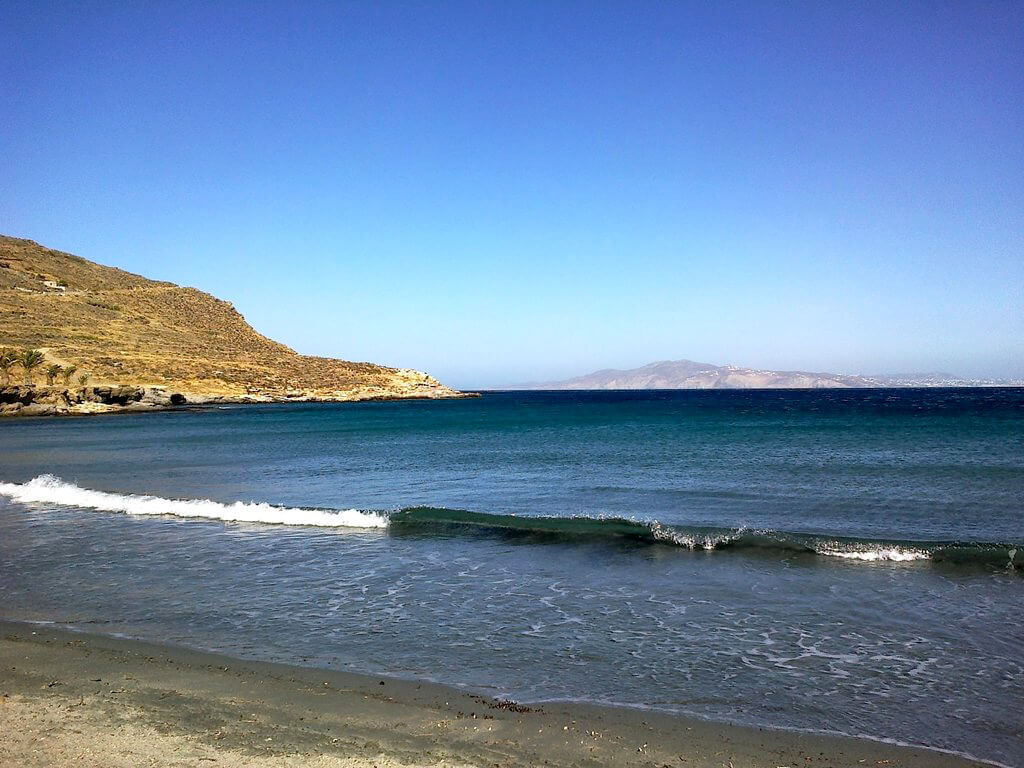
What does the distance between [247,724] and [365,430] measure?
2271 inches

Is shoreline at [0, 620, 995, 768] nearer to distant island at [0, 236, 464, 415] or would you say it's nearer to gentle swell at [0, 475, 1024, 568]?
gentle swell at [0, 475, 1024, 568]

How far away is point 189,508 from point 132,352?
103995 mm

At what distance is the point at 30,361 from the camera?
8869cm

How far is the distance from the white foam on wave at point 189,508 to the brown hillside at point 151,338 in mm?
84892

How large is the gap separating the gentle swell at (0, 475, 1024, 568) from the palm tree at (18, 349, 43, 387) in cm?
7914

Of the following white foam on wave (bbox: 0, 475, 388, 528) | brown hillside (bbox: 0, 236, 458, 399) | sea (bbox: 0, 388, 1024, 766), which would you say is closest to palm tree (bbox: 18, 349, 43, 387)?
brown hillside (bbox: 0, 236, 458, 399)

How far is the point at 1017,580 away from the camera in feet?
43.0

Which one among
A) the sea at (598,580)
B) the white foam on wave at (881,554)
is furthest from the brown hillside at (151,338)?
the white foam on wave at (881,554)

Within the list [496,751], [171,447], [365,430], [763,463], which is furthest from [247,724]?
[365,430]

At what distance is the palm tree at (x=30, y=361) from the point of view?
8862 cm

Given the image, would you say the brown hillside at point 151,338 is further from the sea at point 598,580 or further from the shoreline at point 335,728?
the shoreline at point 335,728

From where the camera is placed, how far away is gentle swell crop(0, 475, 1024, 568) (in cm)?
1494

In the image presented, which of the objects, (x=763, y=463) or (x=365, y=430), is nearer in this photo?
(x=763, y=463)

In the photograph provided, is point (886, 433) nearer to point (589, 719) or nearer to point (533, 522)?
point (533, 522)
